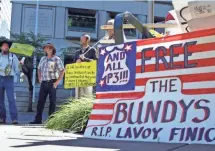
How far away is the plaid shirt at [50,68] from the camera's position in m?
8.27

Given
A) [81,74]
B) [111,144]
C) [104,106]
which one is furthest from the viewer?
[81,74]

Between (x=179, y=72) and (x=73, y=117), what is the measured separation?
228 cm

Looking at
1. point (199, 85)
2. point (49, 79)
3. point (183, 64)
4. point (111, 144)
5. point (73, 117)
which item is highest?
point (183, 64)

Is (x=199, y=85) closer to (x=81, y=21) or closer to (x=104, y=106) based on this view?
(x=104, y=106)

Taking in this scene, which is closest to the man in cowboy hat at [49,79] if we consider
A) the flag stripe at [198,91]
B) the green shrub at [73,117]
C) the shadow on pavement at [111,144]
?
the green shrub at [73,117]

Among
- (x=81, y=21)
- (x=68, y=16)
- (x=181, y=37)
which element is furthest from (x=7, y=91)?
(x=81, y=21)

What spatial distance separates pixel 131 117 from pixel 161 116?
0.43 m

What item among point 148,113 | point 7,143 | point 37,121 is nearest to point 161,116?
point 148,113

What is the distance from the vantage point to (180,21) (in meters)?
6.19

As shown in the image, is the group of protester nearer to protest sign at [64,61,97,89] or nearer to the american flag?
protest sign at [64,61,97,89]

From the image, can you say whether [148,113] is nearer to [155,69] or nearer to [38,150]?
[155,69]

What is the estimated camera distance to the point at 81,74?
25.2 feet

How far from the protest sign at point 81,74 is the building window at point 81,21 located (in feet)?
77.3

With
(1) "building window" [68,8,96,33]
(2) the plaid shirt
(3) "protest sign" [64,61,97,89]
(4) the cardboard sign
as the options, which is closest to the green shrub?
(3) "protest sign" [64,61,97,89]
